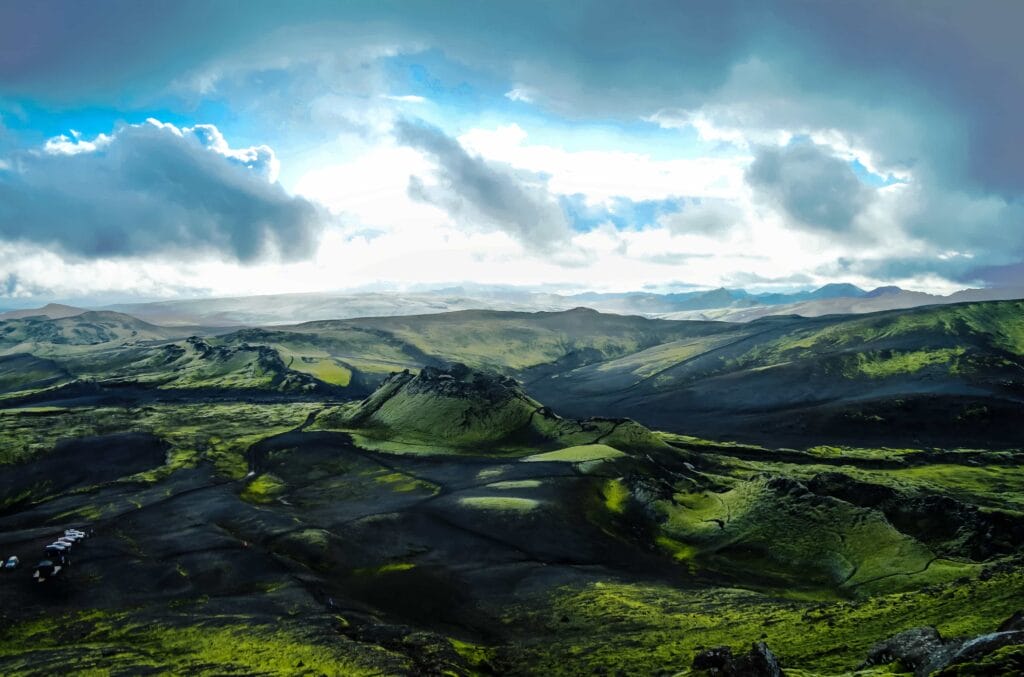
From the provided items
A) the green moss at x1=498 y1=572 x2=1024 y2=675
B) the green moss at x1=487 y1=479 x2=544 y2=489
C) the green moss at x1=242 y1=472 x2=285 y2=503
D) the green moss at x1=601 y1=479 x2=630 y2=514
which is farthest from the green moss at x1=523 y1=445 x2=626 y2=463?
the green moss at x1=498 y1=572 x2=1024 y2=675

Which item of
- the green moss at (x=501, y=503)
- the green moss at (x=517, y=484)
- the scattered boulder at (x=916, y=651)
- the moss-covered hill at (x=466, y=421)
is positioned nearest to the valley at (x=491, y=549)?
the scattered boulder at (x=916, y=651)

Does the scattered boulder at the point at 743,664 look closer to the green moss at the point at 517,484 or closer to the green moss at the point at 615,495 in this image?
the green moss at the point at 615,495

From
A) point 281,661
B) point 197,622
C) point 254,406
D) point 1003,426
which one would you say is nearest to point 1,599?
point 197,622

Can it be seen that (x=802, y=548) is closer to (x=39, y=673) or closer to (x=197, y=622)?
(x=197, y=622)

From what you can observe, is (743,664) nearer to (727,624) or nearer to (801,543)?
(727,624)

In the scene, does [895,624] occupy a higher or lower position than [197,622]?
higher

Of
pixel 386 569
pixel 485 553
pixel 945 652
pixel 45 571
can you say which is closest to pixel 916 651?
pixel 945 652

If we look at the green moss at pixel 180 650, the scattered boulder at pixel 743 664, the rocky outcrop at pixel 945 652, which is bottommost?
the green moss at pixel 180 650

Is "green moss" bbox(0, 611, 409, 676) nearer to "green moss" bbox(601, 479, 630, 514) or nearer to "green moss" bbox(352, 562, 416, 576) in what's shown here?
"green moss" bbox(352, 562, 416, 576)
